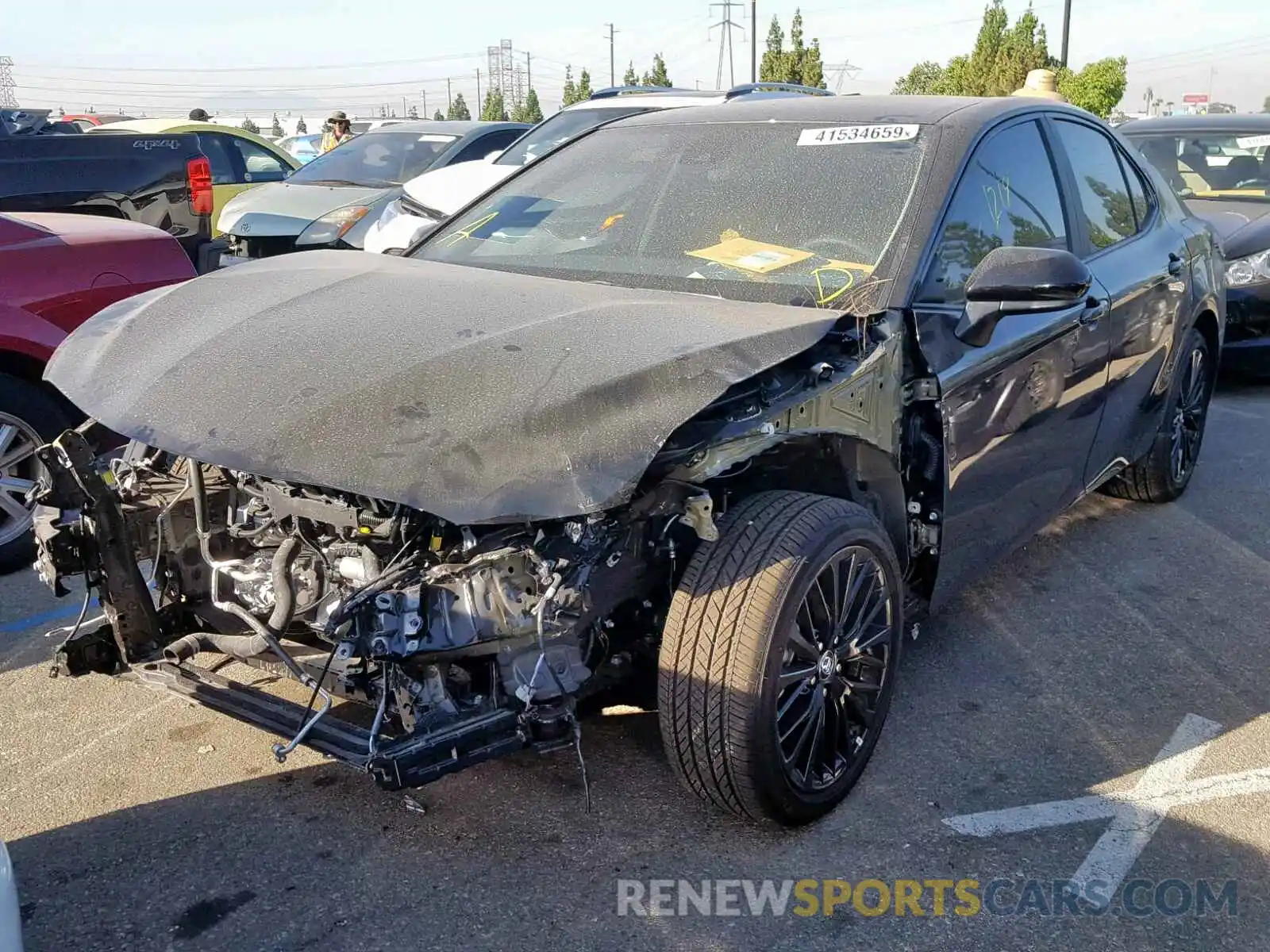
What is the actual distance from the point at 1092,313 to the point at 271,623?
109 inches

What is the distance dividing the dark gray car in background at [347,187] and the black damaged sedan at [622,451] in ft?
17.4

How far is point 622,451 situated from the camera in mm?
2404

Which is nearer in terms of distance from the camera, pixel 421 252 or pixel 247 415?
pixel 247 415

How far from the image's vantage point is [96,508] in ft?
9.27

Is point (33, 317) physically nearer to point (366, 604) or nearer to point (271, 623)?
point (271, 623)

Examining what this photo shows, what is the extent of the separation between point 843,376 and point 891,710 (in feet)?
3.91

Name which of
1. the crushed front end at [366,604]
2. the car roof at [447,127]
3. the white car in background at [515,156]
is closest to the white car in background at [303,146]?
the car roof at [447,127]

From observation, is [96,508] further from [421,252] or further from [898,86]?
[898,86]

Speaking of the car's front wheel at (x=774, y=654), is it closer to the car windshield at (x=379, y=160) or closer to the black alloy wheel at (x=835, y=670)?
the black alloy wheel at (x=835, y=670)

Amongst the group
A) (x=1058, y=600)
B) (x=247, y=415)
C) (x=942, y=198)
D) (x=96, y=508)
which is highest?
(x=942, y=198)

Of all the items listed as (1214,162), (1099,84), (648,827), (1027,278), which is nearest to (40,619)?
(648,827)

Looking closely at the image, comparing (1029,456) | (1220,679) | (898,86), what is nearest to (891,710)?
(1029,456)

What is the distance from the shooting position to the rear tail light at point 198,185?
744 centimetres

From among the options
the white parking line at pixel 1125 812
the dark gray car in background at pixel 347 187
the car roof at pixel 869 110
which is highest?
the car roof at pixel 869 110
